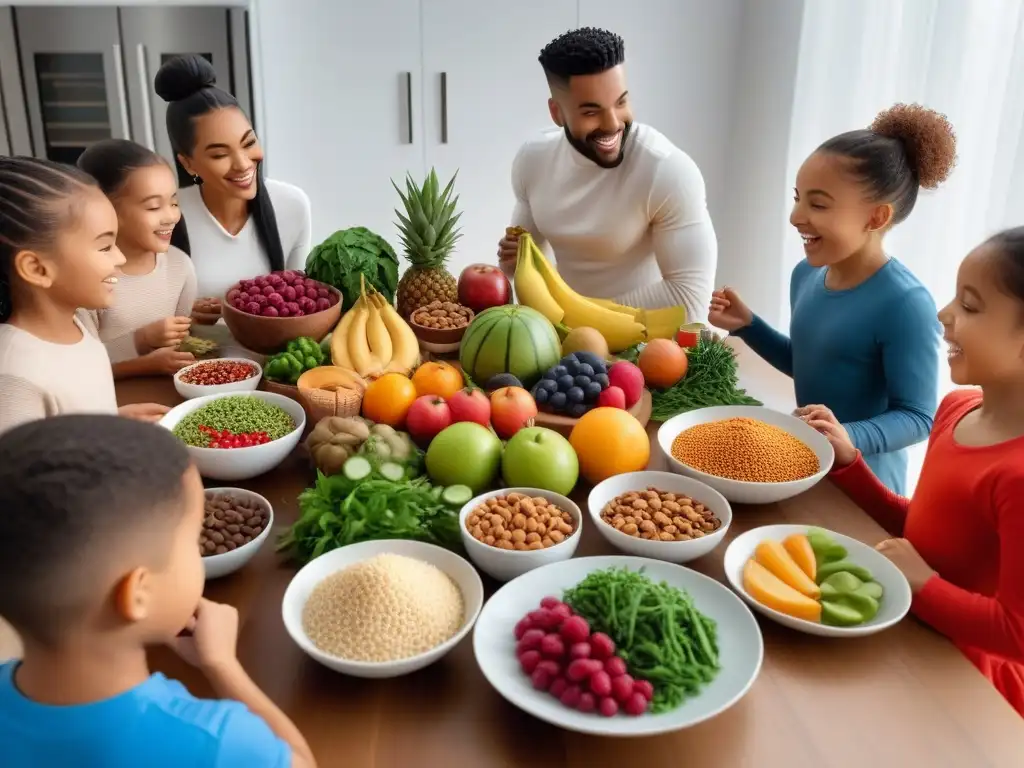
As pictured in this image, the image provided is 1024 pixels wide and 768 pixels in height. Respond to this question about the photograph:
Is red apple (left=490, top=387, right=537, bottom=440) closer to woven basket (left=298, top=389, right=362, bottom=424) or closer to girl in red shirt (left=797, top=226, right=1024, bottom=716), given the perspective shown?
woven basket (left=298, top=389, right=362, bottom=424)

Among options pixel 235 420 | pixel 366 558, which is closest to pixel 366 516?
pixel 366 558

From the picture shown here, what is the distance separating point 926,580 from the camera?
1132mm

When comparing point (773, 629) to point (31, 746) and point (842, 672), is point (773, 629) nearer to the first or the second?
point (842, 672)

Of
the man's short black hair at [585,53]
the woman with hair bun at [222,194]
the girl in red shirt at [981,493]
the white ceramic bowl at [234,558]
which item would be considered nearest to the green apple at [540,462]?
the white ceramic bowl at [234,558]

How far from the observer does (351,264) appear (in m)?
2.00

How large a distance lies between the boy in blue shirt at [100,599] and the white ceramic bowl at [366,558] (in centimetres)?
18

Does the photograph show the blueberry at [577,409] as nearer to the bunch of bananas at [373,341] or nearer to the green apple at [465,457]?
the green apple at [465,457]

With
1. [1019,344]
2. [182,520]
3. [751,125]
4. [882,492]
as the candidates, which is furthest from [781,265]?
[182,520]

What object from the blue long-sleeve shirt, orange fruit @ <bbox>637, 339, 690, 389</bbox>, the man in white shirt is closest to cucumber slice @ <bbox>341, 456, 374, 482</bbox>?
orange fruit @ <bbox>637, 339, 690, 389</bbox>

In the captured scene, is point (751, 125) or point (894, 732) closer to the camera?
point (894, 732)

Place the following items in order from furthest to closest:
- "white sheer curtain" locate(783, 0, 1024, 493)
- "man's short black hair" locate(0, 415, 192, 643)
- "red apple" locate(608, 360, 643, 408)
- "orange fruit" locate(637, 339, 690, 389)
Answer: "white sheer curtain" locate(783, 0, 1024, 493)
"orange fruit" locate(637, 339, 690, 389)
"red apple" locate(608, 360, 643, 408)
"man's short black hair" locate(0, 415, 192, 643)

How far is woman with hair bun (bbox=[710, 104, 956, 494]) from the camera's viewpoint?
64.0 inches

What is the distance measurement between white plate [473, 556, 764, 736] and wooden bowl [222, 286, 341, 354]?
95 cm

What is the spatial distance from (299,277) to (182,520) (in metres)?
1.26
